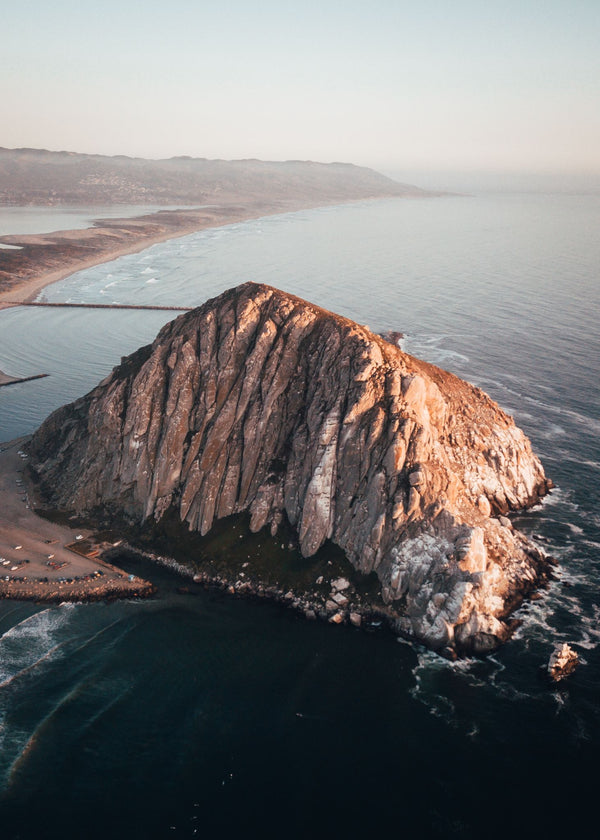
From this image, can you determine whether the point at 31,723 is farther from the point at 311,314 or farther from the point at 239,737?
the point at 311,314

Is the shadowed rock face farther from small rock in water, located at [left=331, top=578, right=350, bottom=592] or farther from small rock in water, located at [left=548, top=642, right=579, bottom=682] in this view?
small rock in water, located at [left=548, top=642, right=579, bottom=682]

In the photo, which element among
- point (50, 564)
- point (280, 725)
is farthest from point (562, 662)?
point (50, 564)

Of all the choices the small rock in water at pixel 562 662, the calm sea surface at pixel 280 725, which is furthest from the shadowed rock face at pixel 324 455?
the calm sea surface at pixel 280 725

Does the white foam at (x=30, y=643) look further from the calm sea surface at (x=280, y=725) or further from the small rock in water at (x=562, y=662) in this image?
the small rock in water at (x=562, y=662)


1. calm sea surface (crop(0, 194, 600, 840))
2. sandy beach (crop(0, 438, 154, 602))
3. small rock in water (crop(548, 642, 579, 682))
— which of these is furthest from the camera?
sandy beach (crop(0, 438, 154, 602))

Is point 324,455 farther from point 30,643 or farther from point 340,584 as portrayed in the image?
point 30,643

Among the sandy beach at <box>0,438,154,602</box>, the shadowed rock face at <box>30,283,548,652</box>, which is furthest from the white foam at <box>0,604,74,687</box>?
the shadowed rock face at <box>30,283,548,652</box>

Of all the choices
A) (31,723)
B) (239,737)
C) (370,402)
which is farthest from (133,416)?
(239,737)
